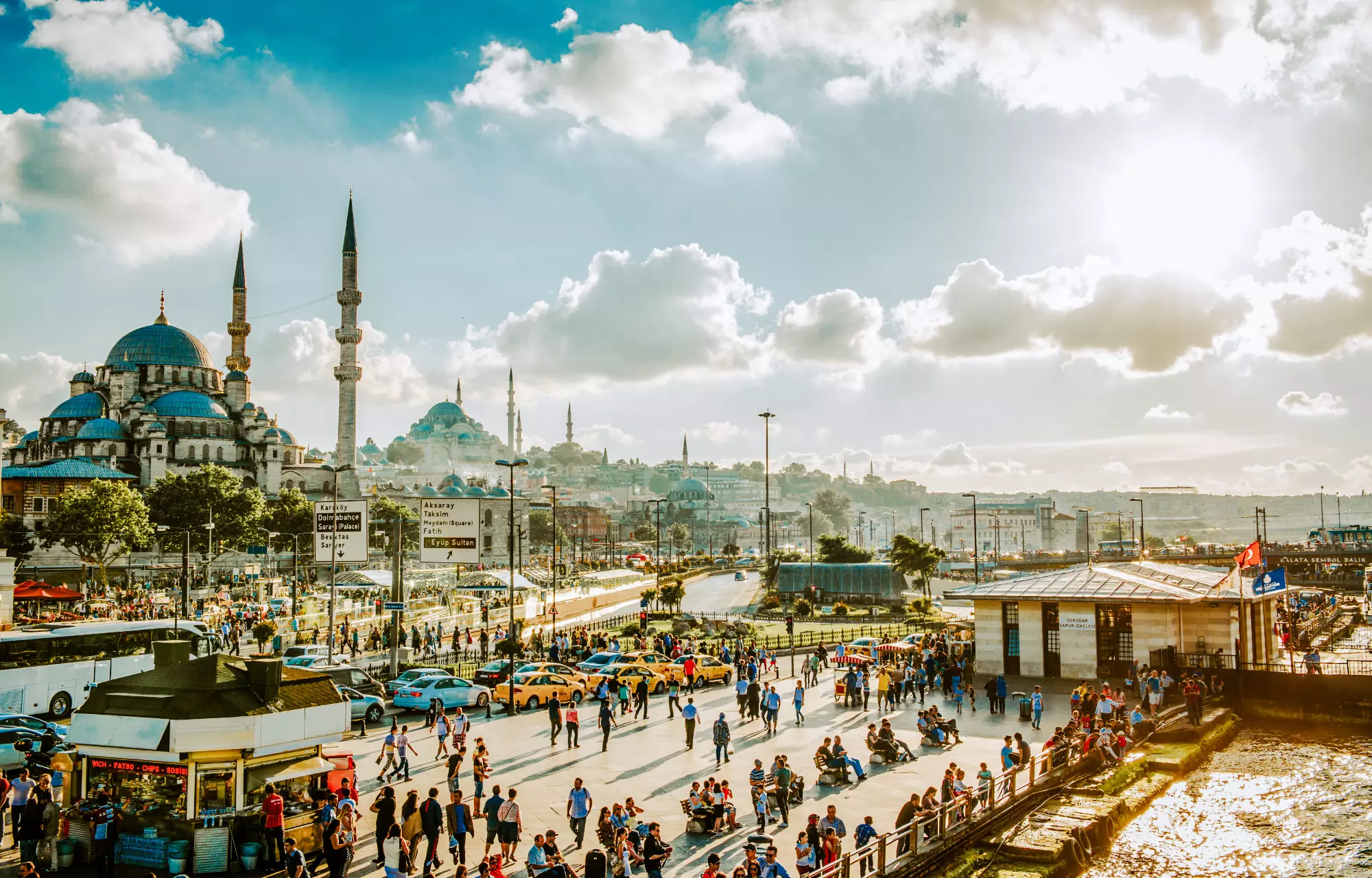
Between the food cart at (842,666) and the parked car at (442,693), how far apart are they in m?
9.79

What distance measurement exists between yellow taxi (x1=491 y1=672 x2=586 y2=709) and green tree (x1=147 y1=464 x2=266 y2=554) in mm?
54331

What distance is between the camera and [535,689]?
26438mm

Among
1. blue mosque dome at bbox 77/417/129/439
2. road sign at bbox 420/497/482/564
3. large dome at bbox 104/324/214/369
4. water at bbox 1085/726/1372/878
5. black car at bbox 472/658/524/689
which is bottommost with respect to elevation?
water at bbox 1085/726/1372/878

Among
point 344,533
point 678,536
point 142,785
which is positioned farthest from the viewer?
point 678,536

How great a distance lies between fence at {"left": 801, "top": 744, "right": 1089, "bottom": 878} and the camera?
41.0 feet

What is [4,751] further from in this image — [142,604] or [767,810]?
[142,604]

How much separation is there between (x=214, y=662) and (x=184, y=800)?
187 cm

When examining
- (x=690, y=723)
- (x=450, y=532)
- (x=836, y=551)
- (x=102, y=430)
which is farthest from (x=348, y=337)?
(x=690, y=723)

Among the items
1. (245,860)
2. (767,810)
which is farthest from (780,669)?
(245,860)

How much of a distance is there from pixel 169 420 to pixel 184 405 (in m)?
2.06

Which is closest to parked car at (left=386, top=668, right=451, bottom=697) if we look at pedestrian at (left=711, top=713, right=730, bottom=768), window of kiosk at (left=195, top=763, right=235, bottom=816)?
pedestrian at (left=711, top=713, right=730, bottom=768)

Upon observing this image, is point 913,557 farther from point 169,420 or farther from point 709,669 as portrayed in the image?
point 169,420

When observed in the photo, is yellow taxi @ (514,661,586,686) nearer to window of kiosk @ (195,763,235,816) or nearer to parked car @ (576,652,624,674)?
parked car @ (576,652,624,674)

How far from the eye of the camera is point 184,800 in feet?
42.6
